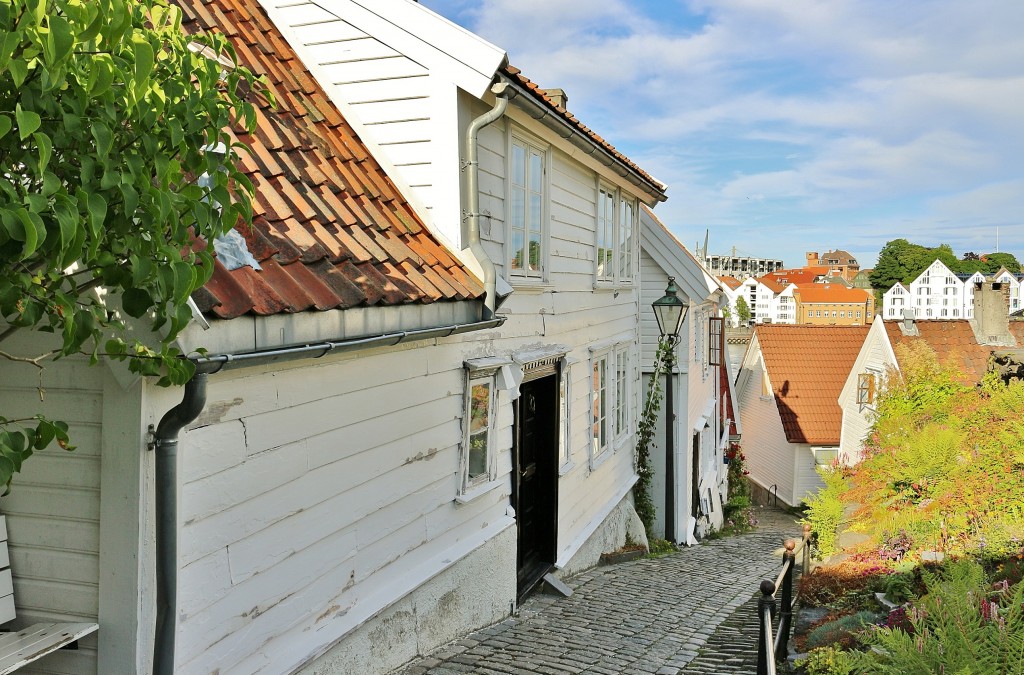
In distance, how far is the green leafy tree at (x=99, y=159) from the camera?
86.8 inches

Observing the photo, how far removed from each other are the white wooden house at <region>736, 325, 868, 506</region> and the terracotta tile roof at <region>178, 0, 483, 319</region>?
27.8m

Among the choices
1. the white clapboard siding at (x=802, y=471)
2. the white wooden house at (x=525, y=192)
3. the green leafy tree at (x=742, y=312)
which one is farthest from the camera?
the green leafy tree at (x=742, y=312)

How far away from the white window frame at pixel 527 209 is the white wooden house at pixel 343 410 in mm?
33

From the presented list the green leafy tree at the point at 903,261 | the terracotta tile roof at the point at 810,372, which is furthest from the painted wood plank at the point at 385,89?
the green leafy tree at the point at 903,261

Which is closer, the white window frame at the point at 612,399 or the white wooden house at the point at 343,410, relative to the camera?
the white wooden house at the point at 343,410

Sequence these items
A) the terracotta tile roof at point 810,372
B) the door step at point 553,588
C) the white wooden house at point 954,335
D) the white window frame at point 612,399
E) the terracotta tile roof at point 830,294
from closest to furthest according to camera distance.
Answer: the door step at point 553,588 < the white window frame at point 612,399 < the white wooden house at point 954,335 < the terracotta tile roof at point 810,372 < the terracotta tile roof at point 830,294

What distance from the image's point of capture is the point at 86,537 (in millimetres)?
3809

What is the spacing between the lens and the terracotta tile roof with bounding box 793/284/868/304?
122188mm

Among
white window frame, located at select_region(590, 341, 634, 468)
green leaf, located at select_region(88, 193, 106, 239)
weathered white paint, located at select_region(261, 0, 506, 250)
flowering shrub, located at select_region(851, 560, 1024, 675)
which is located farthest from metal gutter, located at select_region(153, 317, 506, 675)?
white window frame, located at select_region(590, 341, 634, 468)

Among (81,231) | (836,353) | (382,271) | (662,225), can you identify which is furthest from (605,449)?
(836,353)

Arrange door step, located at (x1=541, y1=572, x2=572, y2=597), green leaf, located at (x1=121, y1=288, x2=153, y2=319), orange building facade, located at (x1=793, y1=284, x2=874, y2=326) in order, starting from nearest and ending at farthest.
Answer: green leaf, located at (x1=121, y1=288, x2=153, y2=319)
door step, located at (x1=541, y1=572, x2=572, y2=597)
orange building facade, located at (x1=793, y1=284, x2=874, y2=326)

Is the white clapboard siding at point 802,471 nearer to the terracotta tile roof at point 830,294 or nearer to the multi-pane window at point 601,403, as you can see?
the multi-pane window at point 601,403

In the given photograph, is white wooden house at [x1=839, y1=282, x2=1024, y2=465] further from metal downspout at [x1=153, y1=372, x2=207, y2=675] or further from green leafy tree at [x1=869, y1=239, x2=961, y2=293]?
green leafy tree at [x1=869, y1=239, x2=961, y2=293]

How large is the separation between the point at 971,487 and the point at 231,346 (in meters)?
6.34
